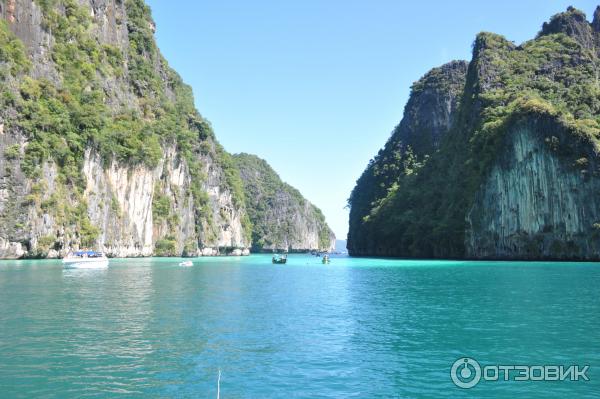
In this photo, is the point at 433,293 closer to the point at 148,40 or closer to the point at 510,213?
the point at 510,213

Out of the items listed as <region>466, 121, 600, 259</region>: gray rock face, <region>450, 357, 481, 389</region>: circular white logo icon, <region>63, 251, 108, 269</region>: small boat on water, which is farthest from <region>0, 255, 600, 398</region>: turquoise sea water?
<region>466, 121, 600, 259</region>: gray rock face

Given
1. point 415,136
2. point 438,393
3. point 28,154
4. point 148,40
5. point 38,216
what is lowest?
point 438,393

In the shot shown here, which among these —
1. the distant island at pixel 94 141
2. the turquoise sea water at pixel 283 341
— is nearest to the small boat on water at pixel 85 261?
the distant island at pixel 94 141

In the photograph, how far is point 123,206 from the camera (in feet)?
263

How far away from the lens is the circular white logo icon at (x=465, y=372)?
41.0 ft

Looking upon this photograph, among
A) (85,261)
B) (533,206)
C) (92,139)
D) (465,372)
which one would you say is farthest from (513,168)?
(465,372)

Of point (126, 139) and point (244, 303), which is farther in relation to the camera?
point (126, 139)

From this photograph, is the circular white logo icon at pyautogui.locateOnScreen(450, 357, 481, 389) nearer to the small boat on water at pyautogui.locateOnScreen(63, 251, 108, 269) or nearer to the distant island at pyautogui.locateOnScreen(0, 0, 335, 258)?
the small boat on water at pyautogui.locateOnScreen(63, 251, 108, 269)

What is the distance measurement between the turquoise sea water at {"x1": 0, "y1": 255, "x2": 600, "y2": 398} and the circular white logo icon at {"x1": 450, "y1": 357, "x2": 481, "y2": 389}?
235 millimetres

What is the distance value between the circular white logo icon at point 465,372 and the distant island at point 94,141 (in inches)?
2140

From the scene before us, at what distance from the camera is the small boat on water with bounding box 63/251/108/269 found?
51875 millimetres

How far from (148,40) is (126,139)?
112 feet

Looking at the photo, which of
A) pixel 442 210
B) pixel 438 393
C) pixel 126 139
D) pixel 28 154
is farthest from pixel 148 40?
pixel 438 393

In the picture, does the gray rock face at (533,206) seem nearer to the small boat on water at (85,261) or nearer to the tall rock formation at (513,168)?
the tall rock formation at (513,168)
